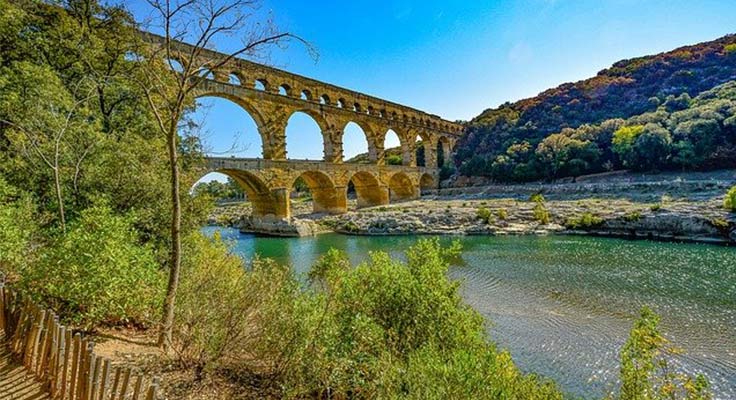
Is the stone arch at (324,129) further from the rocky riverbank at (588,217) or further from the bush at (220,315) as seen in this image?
the bush at (220,315)

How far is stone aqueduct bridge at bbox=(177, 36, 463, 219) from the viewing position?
21.9 m

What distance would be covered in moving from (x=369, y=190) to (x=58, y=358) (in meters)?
30.9

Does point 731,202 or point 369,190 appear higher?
point 369,190

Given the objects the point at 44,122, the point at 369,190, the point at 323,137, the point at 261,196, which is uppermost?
the point at 323,137

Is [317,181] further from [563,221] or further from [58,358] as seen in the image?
[58,358]

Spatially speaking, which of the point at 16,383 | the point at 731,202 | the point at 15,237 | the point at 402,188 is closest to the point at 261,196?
the point at 402,188

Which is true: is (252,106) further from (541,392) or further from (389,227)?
(541,392)

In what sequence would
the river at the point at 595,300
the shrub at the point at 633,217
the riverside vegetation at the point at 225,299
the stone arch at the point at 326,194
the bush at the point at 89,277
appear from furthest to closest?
the stone arch at the point at 326,194
the shrub at the point at 633,217
the river at the point at 595,300
the bush at the point at 89,277
the riverside vegetation at the point at 225,299

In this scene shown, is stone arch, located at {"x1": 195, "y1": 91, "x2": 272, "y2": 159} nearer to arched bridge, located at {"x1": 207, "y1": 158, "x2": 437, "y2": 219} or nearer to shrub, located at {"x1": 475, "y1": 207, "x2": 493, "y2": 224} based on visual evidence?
arched bridge, located at {"x1": 207, "y1": 158, "x2": 437, "y2": 219}

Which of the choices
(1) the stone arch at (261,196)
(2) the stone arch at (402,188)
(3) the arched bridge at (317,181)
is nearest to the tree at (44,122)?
(3) the arched bridge at (317,181)

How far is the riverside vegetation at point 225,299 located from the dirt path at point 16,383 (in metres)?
0.62

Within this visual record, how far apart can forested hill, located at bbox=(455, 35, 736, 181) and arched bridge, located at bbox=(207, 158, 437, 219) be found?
9875 mm

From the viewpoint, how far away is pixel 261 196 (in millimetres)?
23859

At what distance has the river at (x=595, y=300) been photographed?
6.06 metres
